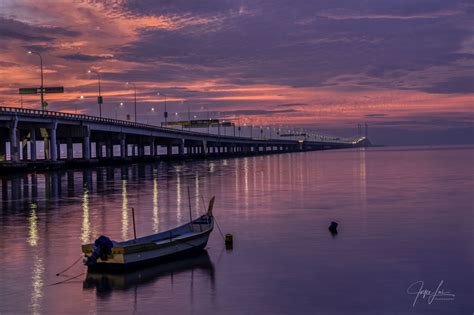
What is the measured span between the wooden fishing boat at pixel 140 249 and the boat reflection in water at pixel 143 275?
0.33 metres

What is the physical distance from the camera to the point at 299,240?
3403 centimetres

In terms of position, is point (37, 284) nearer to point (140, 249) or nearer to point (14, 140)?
point (140, 249)

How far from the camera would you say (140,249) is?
25531mm

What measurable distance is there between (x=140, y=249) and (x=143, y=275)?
4.28 ft

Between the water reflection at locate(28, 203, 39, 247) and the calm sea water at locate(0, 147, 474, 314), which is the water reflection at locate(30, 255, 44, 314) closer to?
the calm sea water at locate(0, 147, 474, 314)

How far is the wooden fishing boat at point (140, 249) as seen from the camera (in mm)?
24766

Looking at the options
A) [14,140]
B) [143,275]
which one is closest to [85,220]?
[143,275]

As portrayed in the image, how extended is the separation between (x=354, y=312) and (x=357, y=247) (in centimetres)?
1208

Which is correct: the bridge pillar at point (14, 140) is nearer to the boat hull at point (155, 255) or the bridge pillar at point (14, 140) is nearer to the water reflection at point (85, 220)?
the water reflection at point (85, 220)

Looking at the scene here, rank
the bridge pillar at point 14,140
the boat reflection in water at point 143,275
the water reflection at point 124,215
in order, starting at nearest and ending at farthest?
the boat reflection in water at point 143,275, the water reflection at point 124,215, the bridge pillar at point 14,140

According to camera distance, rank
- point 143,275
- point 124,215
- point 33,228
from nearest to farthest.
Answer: point 143,275 < point 33,228 < point 124,215

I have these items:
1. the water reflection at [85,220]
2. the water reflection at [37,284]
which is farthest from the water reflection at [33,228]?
the water reflection at [37,284]

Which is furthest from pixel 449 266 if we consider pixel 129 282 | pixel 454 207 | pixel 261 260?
pixel 454 207

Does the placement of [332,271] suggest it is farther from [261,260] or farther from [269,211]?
[269,211]
